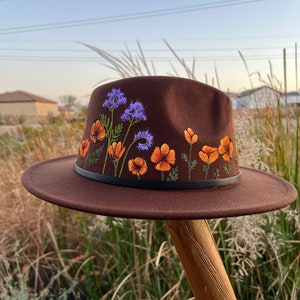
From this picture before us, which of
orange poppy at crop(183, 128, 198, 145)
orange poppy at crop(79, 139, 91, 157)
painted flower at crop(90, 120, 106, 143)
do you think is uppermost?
painted flower at crop(90, 120, 106, 143)

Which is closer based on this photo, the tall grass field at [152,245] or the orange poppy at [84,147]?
the orange poppy at [84,147]

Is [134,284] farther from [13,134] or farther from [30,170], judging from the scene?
[13,134]

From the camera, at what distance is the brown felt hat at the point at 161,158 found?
0.60 metres

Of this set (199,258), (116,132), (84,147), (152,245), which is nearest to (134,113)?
(116,132)

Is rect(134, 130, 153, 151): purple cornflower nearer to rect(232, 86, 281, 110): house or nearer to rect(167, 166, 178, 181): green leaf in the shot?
rect(167, 166, 178, 181): green leaf

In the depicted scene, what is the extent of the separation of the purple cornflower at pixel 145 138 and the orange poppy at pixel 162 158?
0.05 feet

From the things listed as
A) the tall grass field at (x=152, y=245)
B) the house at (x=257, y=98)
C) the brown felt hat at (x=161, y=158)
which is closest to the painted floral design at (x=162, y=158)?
the brown felt hat at (x=161, y=158)

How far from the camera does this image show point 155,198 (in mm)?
584

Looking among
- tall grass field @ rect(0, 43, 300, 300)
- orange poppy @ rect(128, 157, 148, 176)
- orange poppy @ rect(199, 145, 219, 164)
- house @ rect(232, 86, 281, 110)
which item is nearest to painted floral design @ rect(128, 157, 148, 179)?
orange poppy @ rect(128, 157, 148, 176)

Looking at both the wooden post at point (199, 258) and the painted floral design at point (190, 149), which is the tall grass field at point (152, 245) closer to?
the wooden post at point (199, 258)

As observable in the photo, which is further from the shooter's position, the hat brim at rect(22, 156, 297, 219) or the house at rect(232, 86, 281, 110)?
the house at rect(232, 86, 281, 110)

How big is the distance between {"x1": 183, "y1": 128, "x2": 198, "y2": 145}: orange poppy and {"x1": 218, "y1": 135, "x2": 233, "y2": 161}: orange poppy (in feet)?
0.21

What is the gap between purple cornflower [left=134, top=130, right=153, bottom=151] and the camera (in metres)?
0.63

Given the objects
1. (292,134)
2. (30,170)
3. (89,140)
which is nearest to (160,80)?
(89,140)
